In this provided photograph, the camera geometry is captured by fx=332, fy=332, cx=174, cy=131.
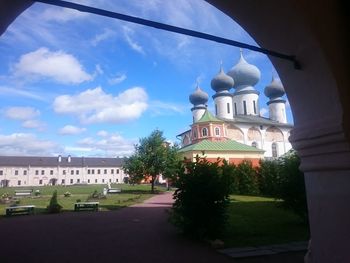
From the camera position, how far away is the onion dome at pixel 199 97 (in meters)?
60.9

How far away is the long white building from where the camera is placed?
329 feet

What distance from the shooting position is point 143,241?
10664 mm

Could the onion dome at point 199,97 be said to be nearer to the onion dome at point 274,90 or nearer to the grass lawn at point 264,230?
the onion dome at point 274,90

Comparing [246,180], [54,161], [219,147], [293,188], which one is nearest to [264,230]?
[293,188]

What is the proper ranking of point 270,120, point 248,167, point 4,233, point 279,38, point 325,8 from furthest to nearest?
point 270,120 → point 248,167 → point 4,233 → point 279,38 → point 325,8

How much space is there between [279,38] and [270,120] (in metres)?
61.1

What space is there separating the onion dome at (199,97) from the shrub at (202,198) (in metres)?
50.4

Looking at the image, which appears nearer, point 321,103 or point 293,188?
point 321,103

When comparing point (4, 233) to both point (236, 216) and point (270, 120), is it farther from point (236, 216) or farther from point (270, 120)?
point (270, 120)

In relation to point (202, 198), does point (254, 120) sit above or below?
above

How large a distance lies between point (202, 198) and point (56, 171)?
Result: 335 feet

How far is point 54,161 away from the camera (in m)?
108

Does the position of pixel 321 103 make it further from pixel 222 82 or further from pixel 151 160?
pixel 222 82

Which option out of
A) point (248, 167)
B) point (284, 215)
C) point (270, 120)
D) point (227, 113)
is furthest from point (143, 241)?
point (270, 120)
